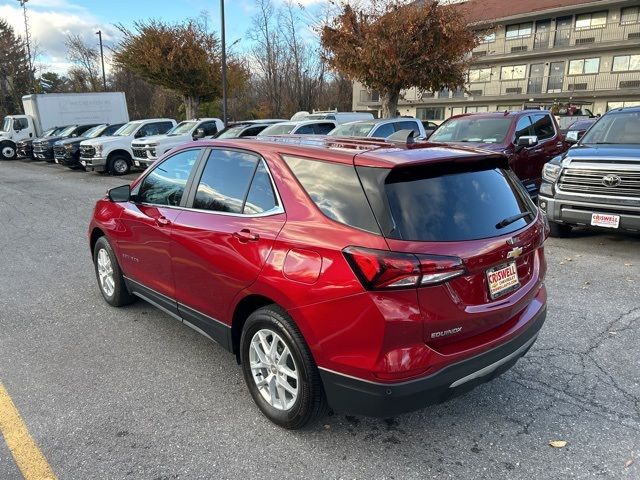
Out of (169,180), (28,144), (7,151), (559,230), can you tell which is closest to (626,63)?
(559,230)

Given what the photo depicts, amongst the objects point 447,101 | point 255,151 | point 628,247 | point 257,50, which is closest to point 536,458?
point 255,151

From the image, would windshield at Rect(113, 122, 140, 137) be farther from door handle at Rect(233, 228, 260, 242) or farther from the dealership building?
the dealership building

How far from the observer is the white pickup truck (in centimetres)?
1577

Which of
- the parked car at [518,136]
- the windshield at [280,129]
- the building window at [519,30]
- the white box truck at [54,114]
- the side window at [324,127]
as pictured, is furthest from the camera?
the building window at [519,30]

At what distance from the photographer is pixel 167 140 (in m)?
16.0

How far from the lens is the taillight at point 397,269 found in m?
2.23

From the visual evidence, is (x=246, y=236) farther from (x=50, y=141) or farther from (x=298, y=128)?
(x=50, y=141)

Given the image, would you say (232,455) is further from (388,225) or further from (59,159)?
(59,159)

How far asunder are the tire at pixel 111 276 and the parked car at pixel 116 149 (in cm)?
1346

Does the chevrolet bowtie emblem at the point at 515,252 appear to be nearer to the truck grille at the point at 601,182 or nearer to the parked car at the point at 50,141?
the truck grille at the point at 601,182

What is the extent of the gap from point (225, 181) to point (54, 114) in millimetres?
28140

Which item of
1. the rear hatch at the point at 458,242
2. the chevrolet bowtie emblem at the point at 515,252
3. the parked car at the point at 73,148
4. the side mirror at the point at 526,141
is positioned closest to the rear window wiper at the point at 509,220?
the rear hatch at the point at 458,242

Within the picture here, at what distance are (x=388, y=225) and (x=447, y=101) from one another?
40.2 m

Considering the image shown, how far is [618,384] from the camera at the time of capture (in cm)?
325
